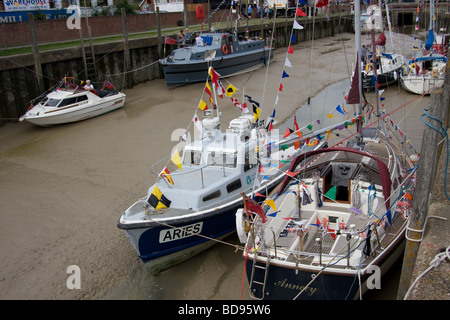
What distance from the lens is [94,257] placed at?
364 inches

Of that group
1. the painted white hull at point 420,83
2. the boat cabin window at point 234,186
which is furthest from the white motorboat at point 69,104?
the painted white hull at point 420,83

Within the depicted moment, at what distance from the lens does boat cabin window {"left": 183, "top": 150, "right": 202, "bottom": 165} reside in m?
10.3

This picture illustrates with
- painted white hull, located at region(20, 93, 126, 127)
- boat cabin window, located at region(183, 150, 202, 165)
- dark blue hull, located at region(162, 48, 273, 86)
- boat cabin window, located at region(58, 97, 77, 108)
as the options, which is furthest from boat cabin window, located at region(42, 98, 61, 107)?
boat cabin window, located at region(183, 150, 202, 165)

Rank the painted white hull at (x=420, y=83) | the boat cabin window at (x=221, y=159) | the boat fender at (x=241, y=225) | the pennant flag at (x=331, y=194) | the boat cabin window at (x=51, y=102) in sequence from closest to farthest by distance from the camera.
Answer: the boat fender at (x=241, y=225), the pennant flag at (x=331, y=194), the boat cabin window at (x=221, y=159), the boat cabin window at (x=51, y=102), the painted white hull at (x=420, y=83)

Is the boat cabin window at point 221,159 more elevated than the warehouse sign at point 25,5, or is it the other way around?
the warehouse sign at point 25,5

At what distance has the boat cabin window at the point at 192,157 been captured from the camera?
10.3 m

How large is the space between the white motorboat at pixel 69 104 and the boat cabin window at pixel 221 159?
9170mm

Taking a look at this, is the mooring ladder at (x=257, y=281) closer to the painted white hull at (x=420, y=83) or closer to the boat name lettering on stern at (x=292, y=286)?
the boat name lettering on stern at (x=292, y=286)

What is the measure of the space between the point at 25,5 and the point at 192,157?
2195 cm

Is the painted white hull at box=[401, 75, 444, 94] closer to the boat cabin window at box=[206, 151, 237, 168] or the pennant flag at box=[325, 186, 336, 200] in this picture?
the pennant flag at box=[325, 186, 336, 200]

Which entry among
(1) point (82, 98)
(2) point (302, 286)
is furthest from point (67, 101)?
(2) point (302, 286)
